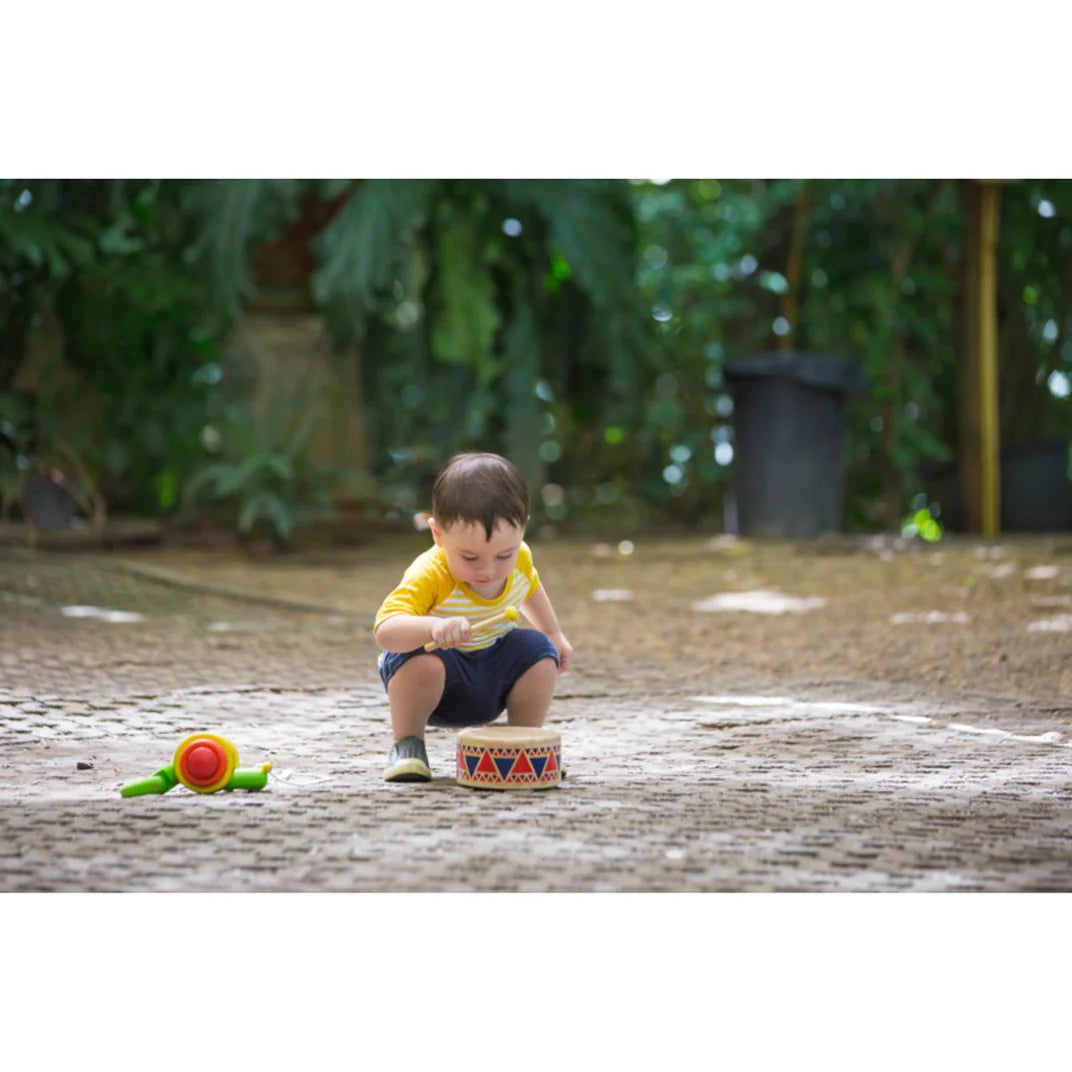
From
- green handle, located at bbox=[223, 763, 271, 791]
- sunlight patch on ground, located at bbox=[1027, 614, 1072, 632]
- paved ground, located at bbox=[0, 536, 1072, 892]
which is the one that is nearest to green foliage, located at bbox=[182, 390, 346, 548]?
paved ground, located at bbox=[0, 536, 1072, 892]

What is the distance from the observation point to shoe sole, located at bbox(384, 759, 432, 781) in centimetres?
213

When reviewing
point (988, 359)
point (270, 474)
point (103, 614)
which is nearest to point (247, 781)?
point (103, 614)

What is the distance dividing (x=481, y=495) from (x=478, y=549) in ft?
0.26

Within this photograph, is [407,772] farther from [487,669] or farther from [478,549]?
[478,549]

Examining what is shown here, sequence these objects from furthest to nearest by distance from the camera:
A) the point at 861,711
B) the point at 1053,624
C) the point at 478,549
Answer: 1. the point at 1053,624
2. the point at 861,711
3. the point at 478,549

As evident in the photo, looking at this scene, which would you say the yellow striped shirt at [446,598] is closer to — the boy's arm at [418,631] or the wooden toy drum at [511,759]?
the boy's arm at [418,631]

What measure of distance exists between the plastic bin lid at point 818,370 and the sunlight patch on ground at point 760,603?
1.77m

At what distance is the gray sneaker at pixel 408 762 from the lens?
2.14m

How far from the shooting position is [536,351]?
5.62 m

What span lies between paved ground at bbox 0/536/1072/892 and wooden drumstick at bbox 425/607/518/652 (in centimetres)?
20

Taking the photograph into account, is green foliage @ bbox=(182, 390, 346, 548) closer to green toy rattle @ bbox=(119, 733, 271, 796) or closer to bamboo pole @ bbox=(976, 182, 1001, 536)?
bamboo pole @ bbox=(976, 182, 1001, 536)

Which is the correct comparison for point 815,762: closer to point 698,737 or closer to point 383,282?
point 698,737

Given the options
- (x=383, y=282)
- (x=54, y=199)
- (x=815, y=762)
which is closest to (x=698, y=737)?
(x=815, y=762)

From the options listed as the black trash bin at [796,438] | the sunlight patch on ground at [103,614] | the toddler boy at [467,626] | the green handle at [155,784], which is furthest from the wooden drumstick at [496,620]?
the black trash bin at [796,438]
